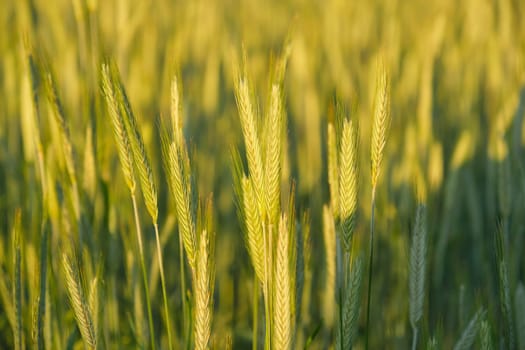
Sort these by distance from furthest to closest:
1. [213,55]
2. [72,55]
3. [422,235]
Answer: [213,55]
[72,55]
[422,235]

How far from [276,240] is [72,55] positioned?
3.47 ft

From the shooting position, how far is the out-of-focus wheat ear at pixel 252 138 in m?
0.60

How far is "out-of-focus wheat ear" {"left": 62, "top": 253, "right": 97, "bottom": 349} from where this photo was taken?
2.10 ft

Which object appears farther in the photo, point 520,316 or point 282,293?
point 520,316

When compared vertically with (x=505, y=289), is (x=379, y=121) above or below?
above

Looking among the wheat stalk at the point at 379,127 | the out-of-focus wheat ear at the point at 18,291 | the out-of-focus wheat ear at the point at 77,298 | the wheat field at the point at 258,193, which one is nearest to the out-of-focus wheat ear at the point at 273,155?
the wheat field at the point at 258,193

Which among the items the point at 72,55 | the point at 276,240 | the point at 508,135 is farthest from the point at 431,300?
the point at 72,55

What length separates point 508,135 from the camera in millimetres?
1062

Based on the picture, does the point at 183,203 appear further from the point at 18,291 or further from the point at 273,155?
the point at 18,291

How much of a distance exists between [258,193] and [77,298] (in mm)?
241

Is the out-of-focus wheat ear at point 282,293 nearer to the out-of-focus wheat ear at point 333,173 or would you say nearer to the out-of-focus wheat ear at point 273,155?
the out-of-focus wheat ear at point 273,155

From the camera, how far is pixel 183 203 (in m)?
0.63

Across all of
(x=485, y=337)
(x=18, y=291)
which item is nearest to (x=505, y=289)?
(x=485, y=337)

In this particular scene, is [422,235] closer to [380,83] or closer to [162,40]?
[380,83]
